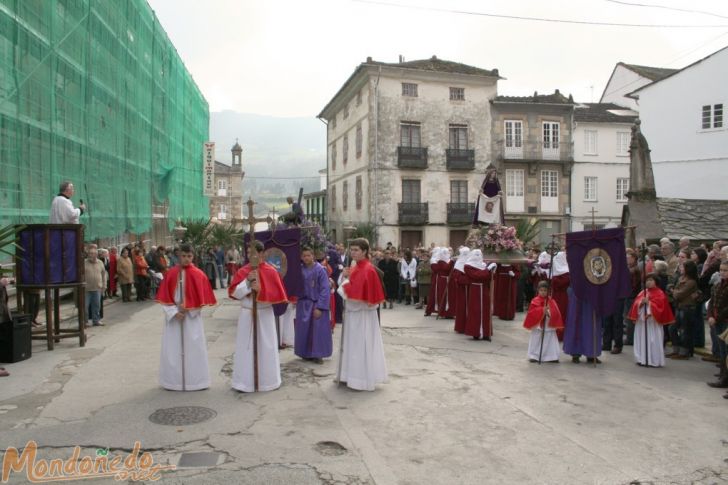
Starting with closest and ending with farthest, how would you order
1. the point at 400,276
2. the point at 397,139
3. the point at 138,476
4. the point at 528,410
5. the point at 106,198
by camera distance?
the point at 138,476, the point at 528,410, the point at 106,198, the point at 400,276, the point at 397,139

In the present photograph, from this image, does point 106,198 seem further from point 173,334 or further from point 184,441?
point 184,441

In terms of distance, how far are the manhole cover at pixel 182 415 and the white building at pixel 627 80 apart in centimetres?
3601

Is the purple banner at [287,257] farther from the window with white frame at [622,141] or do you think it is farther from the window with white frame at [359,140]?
the window with white frame at [622,141]

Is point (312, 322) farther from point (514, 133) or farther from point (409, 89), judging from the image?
point (514, 133)

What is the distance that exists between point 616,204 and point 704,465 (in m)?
33.5

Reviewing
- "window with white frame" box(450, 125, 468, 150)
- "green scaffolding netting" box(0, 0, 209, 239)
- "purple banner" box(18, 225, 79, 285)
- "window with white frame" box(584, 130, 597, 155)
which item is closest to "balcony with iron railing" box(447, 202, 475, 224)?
"window with white frame" box(450, 125, 468, 150)

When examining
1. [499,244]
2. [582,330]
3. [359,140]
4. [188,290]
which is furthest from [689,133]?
[188,290]

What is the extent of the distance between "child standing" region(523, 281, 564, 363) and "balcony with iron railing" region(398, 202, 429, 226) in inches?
908

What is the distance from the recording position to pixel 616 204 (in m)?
35.6

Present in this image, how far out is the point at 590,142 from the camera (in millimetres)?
35156

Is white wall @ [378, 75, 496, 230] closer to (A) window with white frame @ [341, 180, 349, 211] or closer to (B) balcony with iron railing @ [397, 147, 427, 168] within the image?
(B) balcony with iron railing @ [397, 147, 427, 168]

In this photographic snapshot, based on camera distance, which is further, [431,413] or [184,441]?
[431,413]

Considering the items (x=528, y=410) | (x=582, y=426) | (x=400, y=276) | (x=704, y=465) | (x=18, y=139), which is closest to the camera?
(x=704, y=465)

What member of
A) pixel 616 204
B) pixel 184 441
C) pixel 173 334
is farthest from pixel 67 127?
pixel 616 204
